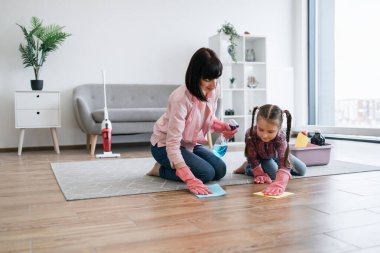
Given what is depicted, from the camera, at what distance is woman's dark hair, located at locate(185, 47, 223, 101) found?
5.69 feet

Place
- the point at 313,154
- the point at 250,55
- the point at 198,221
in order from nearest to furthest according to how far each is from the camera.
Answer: the point at 198,221
the point at 313,154
the point at 250,55

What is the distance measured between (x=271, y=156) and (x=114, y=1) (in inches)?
126

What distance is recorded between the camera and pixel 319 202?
1648 millimetres

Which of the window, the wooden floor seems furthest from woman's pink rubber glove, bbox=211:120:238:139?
the window

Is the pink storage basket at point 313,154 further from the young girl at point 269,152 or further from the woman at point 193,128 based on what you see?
the woman at point 193,128

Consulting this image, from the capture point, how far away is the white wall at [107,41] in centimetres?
424

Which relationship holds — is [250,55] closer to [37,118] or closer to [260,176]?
[37,118]

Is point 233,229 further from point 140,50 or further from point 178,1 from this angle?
point 178,1

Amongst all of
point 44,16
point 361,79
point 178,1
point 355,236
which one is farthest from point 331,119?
point 355,236

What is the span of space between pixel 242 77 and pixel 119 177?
9.13 feet

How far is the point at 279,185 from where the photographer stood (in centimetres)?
183

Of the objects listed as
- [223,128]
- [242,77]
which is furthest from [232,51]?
[223,128]

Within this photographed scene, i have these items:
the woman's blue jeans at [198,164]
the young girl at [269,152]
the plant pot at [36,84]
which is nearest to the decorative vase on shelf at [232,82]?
the plant pot at [36,84]

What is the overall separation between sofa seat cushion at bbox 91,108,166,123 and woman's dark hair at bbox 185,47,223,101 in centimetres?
214
